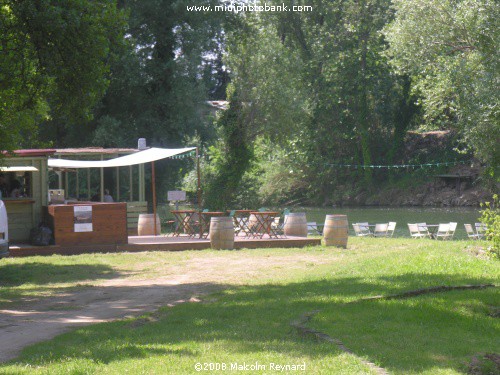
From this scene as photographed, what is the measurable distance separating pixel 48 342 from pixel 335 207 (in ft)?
148

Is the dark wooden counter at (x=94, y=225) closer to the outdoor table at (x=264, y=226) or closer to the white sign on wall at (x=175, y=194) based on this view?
the white sign on wall at (x=175, y=194)

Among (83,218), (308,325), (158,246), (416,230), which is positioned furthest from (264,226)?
(308,325)

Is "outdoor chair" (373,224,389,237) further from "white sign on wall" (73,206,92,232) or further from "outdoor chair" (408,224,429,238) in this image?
"white sign on wall" (73,206,92,232)

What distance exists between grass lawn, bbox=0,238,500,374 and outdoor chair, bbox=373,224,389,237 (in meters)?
12.7

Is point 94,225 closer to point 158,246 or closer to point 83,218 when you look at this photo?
point 83,218

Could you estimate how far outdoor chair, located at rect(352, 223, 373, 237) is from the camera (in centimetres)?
2635

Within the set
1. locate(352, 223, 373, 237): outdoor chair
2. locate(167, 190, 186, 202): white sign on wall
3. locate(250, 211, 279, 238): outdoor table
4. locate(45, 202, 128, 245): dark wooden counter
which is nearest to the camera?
locate(45, 202, 128, 245): dark wooden counter

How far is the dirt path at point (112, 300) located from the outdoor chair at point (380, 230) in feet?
36.6

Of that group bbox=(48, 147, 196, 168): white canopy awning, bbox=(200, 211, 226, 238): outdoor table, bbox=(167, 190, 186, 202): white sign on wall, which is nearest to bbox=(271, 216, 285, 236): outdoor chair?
bbox=(200, 211, 226, 238): outdoor table

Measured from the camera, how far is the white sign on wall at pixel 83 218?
18.5 meters

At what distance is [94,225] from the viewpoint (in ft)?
61.6

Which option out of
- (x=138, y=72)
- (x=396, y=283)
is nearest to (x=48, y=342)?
(x=396, y=283)

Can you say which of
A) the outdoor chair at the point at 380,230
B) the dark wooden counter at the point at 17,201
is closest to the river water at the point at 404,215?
the outdoor chair at the point at 380,230

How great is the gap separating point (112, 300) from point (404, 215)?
110 ft
